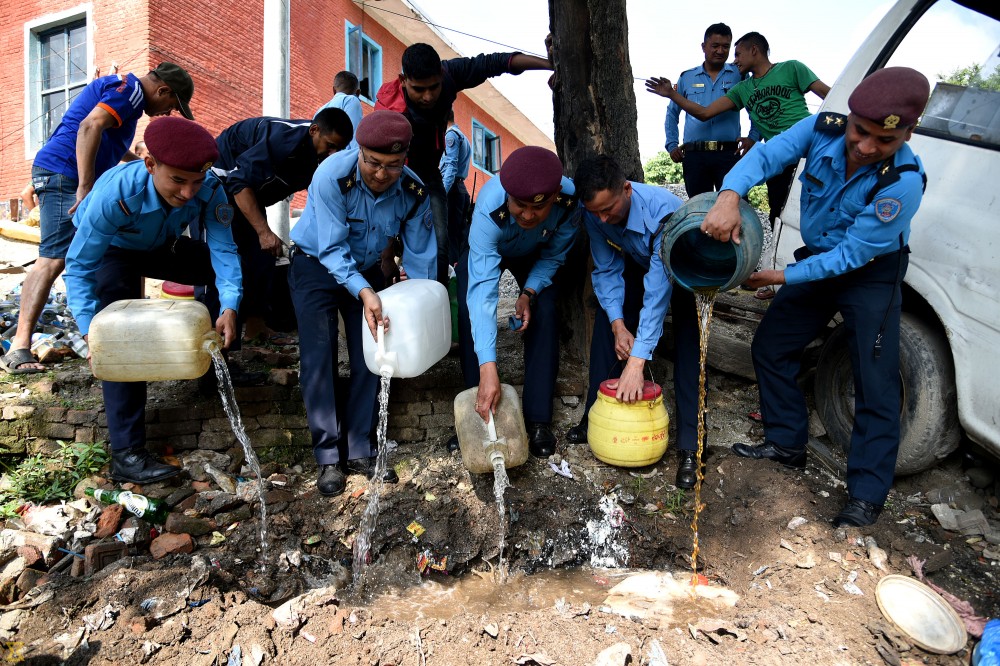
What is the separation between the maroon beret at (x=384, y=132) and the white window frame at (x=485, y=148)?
13400 mm

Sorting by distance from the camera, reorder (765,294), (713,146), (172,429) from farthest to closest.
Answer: (713,146)
(765,294)
(172,429)

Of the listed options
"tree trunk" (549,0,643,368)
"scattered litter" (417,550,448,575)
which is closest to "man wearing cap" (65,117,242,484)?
"scattered litter" (417,550,448,575)

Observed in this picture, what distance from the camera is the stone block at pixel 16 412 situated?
3.22 meters

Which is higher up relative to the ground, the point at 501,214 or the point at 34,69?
the point at 34,69

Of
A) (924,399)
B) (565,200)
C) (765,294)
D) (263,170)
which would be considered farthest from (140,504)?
(765,294)

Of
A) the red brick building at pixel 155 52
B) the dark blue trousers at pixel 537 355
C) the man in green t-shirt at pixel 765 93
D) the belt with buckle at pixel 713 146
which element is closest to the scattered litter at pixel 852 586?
A: the dark blue trousers at pixel 537 355

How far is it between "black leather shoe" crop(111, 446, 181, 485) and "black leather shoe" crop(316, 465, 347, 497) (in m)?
0.74

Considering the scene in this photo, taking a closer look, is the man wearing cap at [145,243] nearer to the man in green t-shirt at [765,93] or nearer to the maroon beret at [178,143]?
the maroon beret at [178,143]

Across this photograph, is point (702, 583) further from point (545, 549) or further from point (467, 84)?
point (467, 84)

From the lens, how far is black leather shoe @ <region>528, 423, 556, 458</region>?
333 cm

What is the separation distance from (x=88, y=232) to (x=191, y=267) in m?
0.55

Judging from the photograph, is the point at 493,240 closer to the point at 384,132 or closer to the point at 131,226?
the point at 384,132

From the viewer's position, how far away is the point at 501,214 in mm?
3053

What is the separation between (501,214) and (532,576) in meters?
1.74
